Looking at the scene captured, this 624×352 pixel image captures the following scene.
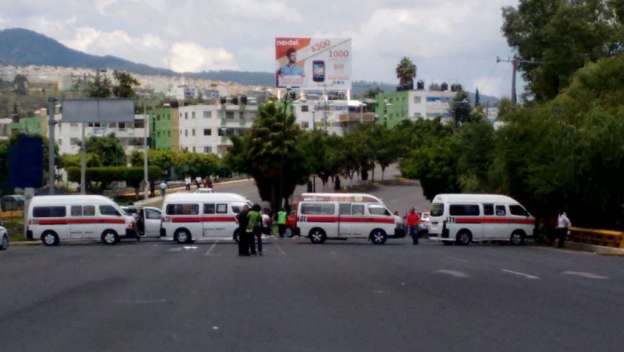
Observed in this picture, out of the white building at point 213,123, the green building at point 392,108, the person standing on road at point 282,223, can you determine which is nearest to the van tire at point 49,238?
the person standing on road at point 282,223

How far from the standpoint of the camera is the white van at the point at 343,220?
4234 centimetres

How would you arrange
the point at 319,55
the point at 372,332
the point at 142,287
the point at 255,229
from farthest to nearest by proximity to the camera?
1. the point at 319,55
2. the point at 255,229
3. the point at 142,287
4. the point at 372,332

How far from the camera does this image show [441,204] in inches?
1697

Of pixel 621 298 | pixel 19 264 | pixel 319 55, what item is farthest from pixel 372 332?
pixel 319 55

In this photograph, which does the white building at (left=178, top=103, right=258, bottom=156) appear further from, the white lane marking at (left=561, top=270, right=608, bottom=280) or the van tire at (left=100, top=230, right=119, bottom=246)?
the white lane marking at (left=561, top=270, right=608, bottom=280)

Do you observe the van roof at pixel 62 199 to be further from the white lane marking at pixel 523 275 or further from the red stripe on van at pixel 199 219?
the white lane marking at pixel 523 275

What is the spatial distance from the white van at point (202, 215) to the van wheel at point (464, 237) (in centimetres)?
957

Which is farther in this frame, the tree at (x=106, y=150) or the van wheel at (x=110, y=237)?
the tree at (x=106, y=150)

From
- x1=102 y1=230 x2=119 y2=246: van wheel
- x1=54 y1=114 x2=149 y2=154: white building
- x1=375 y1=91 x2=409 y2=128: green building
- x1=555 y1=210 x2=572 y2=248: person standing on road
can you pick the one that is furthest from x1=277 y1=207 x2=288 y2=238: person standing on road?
x1=375 y1=91 x2=409 y2=128: green building

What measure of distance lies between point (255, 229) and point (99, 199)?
13068 mm

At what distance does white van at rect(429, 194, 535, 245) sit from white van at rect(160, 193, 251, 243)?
8665 mm

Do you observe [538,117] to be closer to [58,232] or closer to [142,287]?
[58,232]

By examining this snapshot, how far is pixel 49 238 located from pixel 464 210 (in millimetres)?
18187

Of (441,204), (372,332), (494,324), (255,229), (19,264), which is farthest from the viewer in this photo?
(441,204)
